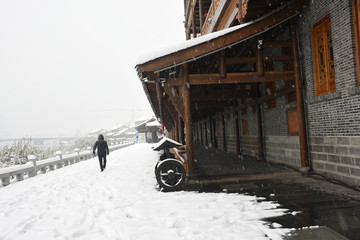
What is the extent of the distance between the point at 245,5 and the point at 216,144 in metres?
14.5

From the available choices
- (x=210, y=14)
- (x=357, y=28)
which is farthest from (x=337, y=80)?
(x=210, y=14)

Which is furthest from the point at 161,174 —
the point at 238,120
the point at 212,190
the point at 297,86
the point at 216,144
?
the point at 216,144

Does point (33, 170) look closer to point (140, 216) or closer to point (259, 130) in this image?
point (140, 216)

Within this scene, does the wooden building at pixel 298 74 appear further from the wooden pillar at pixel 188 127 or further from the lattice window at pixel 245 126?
the lattice window at pixel 245 126

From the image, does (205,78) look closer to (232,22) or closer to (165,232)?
(232,22)

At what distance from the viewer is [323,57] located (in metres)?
6.74

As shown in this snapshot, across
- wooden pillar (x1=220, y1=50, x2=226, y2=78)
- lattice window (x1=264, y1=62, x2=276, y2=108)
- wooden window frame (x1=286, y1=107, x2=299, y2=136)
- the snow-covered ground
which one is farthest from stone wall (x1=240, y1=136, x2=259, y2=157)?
the snow-covered ground

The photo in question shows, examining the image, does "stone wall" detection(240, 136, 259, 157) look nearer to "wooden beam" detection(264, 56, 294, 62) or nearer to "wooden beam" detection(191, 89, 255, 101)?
"wooden beam" detection(191, 89, 255, 101)

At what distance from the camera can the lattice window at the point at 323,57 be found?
21.4 ft

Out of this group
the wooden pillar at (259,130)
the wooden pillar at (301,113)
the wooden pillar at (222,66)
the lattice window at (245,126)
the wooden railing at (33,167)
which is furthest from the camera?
the lattice window at (245,126)

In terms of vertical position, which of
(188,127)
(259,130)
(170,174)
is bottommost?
(170,174)

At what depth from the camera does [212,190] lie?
21.3 feet

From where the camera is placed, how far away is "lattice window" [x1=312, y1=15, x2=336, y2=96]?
21.4ft

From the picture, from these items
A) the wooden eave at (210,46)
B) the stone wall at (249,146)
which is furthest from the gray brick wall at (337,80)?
the stone wall at (249,146)
